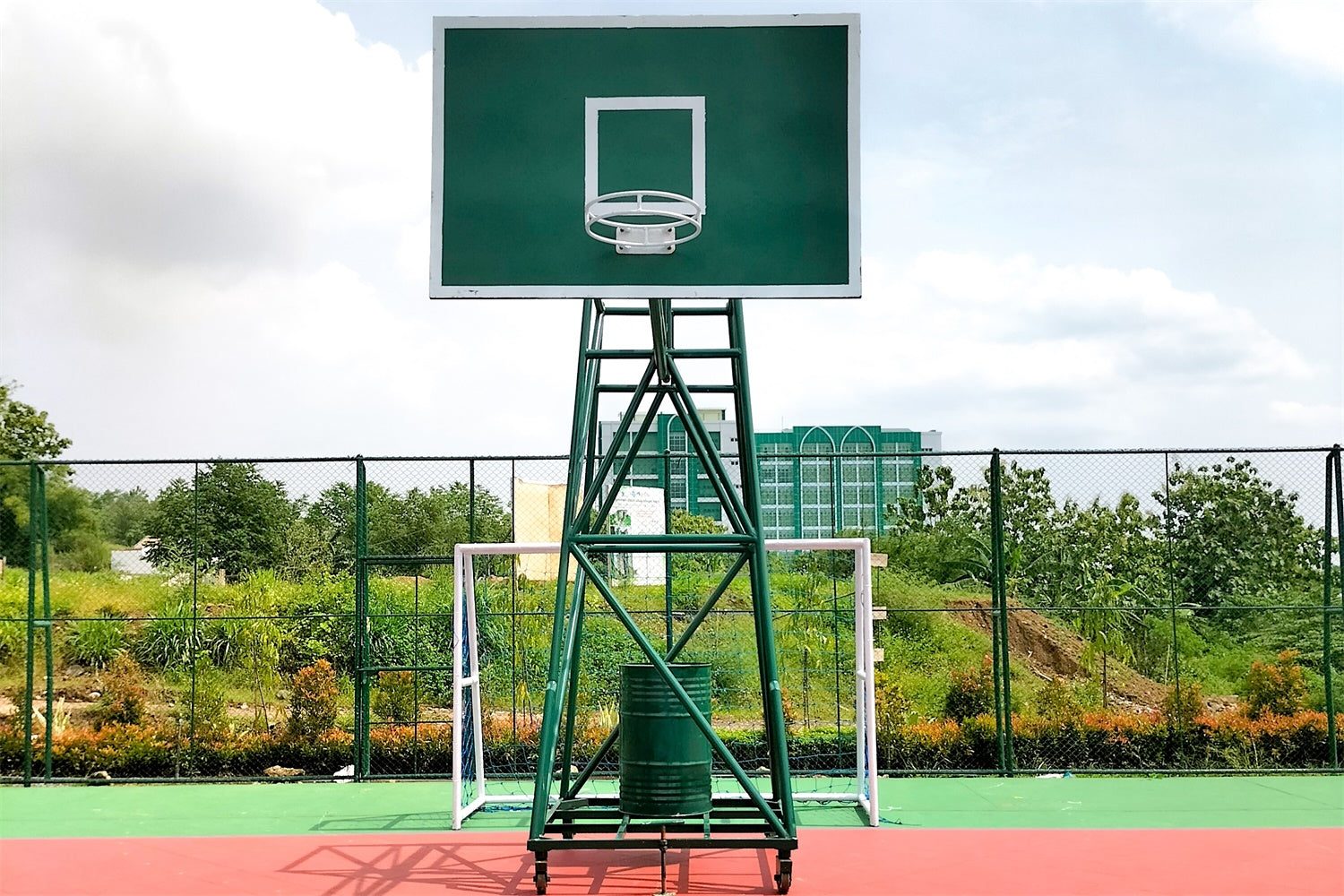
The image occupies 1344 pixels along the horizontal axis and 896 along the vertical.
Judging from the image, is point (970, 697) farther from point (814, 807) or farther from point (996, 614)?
point (814, 807)

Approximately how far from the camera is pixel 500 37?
22.9ft

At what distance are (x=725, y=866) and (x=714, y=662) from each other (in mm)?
4311

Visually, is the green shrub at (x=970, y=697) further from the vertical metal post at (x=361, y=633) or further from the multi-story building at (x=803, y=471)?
the vertical metal post at (x=361, y=633)

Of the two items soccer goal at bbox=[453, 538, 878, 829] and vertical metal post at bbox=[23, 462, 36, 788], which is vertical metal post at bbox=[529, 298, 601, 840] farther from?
vertical metal post at bbox=[23, 462, 36, 788]

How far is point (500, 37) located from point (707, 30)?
122 cm

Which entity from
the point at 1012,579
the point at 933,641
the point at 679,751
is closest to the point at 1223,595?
the point at 1012,579

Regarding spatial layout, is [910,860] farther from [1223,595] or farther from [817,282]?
→ [1223,595]

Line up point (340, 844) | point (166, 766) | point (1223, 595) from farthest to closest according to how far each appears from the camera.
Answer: point (1223, 595), point (166, 766), point (340, 844)

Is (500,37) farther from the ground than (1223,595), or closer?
farther from the ground

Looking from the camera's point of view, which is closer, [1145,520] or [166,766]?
[166,766]

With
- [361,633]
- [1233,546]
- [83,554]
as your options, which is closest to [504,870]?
[361,633]

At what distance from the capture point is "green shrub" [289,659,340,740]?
11812 mm

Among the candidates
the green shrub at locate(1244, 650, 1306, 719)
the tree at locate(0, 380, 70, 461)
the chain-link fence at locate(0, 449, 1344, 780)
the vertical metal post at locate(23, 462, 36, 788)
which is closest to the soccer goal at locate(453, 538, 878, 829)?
the chain-link fence at locate(0, 449, 1344, 780)

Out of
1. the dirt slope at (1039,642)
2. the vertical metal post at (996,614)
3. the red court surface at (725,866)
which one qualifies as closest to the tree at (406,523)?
the dirt slope at (1039,642)
